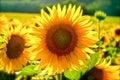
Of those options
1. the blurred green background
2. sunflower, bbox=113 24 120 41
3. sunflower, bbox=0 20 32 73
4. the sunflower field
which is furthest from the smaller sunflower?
the sunflower field

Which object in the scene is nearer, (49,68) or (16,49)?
(49,68)

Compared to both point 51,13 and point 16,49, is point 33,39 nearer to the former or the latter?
point 51,13

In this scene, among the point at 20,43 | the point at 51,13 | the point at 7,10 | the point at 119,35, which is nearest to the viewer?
the point at 51,13

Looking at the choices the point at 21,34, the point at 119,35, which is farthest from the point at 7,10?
the point at 21,34

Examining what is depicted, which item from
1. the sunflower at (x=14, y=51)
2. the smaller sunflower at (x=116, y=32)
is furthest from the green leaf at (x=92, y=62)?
the smaller sunflower at (x=116, y=32)

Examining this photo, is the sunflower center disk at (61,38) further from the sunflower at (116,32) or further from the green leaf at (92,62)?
the sunflower at (116,32)

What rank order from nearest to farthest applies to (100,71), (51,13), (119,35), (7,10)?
(51,13) → (100,71) → (119,35) → (7,10)

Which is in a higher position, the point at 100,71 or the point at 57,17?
the point at 57,17

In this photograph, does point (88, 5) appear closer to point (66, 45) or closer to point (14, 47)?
point (14, 47)
